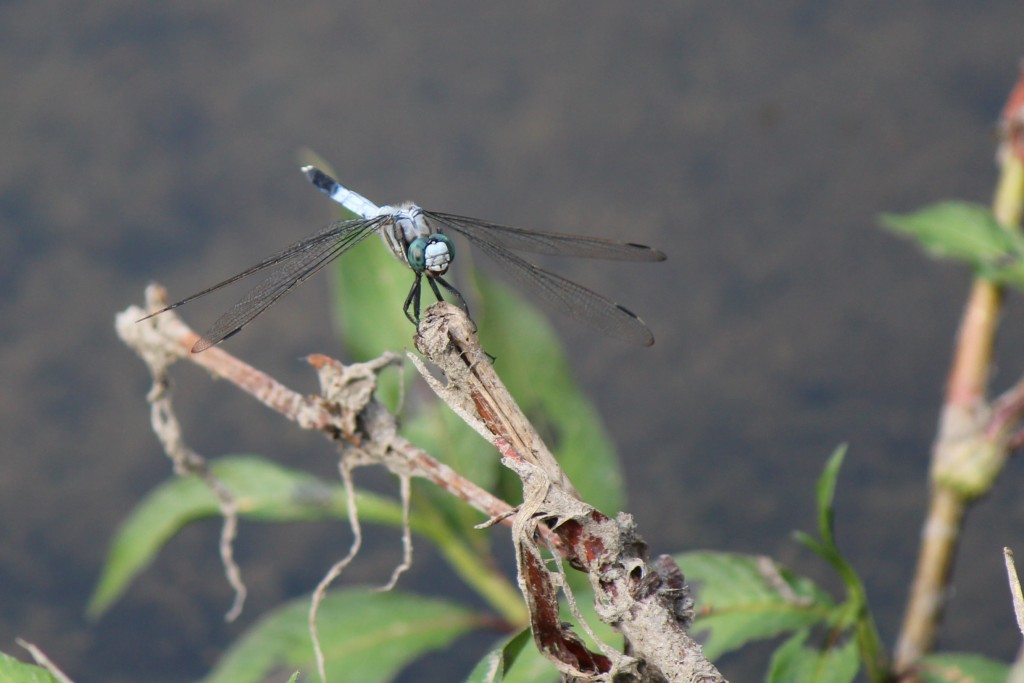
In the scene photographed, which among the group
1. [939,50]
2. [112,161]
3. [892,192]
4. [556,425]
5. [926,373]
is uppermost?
[939,50]

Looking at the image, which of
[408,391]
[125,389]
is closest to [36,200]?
[125,389]

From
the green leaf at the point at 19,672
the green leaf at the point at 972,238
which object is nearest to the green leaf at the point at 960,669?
the green leaf at the point at 972,238

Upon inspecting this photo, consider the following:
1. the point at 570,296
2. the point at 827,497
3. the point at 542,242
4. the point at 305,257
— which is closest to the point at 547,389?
the point at 570,296

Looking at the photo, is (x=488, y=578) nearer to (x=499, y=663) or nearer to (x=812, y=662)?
(x=812, y=662)

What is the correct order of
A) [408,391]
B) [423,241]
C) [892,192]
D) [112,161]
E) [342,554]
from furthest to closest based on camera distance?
[112,161] < [892,192] < [342,554] < [408,391] < [423,241]

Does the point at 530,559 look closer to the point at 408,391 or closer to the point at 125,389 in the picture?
the point at 408,391

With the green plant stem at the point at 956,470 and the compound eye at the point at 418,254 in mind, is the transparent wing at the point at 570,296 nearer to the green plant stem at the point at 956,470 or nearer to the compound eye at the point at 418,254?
the compound eye at the point at 418,254

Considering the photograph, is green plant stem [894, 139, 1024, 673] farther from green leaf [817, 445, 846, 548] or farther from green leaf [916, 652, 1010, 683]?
green leaf [817, 445, 846, 548]
